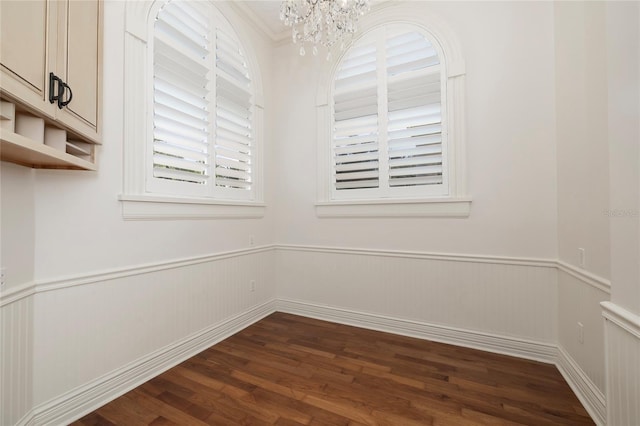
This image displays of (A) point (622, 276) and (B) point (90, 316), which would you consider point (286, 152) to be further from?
(A) point (622, 276)

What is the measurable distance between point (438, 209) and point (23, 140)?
2.77 m

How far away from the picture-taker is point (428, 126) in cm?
268

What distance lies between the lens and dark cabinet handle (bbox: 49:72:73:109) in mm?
1212

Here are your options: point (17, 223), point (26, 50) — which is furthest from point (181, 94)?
point (17, 223)

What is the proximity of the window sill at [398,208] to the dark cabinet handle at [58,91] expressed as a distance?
2.29m

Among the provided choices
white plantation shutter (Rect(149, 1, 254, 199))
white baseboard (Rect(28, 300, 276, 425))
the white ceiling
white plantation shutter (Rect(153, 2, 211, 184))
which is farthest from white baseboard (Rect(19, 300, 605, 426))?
the white ceiling

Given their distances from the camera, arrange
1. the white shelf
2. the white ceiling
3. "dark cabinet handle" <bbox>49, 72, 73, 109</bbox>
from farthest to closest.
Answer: the white ceiling, "dark cabinet handle" <bbox>49, 72, 73, 109</bbox>, the white shelf

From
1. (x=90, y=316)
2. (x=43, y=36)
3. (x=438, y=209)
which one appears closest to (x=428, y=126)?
(x=438, y=209)

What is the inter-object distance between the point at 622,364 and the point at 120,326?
273 cm

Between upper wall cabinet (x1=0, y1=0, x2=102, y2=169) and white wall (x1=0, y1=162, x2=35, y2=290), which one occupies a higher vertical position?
upper wall cabinet (x1=0, y1=0, x2=102, y2=169)

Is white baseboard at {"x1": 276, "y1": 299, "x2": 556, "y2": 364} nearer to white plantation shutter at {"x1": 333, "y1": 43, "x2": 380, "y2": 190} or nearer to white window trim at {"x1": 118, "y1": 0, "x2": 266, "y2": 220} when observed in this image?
white plantation shutter at {"x1": 333, "y1": 43, "x2": 380, "y2": 190}

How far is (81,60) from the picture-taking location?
4.87ft

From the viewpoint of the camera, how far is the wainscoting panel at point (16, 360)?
4.41 ft

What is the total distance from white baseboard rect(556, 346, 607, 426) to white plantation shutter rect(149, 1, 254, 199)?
3125 mm
